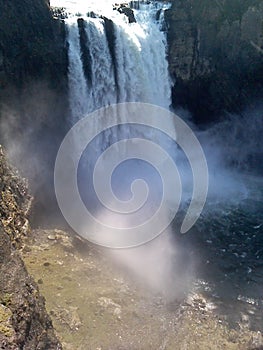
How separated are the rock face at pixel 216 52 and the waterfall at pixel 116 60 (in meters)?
1.16

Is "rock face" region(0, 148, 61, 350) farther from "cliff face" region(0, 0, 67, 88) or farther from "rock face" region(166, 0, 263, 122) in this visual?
A: "rock face" region(166, 0, 263, 122)

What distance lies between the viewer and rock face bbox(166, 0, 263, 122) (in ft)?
85.8

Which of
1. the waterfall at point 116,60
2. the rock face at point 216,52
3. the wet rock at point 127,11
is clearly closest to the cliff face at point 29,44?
the waterfall at point 116,60

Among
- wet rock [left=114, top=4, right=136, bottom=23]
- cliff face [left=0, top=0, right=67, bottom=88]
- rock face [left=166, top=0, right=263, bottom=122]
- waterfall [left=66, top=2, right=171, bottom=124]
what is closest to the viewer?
cliff face [left=0, top=0, right=67, bottom=88]

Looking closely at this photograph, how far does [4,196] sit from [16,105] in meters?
5.25

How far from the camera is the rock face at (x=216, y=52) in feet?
85.8

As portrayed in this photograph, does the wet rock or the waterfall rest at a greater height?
the wet rock

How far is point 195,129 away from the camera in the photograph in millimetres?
28688

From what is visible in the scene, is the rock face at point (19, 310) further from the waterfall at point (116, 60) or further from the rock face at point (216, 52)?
the rock face at point (216, 52)

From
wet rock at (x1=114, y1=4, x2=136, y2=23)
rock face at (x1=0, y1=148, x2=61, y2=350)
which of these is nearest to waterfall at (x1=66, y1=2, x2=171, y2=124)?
wet rock at (x1=114, y1=4, x2=136, y2=23)

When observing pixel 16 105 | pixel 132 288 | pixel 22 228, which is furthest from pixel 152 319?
pixel 16 105

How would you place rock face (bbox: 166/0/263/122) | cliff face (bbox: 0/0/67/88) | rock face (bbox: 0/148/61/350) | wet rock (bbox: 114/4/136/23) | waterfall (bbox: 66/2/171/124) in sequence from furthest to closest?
rock face (bbox: 166/0/263/122) < wet rock (bbox: 114/4/136/23) < waterfall (bbox: 66/2/171/124) < cliff face (bbox: 0/0/67/88) < rock face (bbox: 0/148/61/350)

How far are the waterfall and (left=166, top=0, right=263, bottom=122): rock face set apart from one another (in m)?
1.16

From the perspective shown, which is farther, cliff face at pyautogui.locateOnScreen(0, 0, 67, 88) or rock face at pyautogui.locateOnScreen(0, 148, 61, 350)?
cliff face at pyautogui.locateOnScreen(0, 0, 67, 88)
